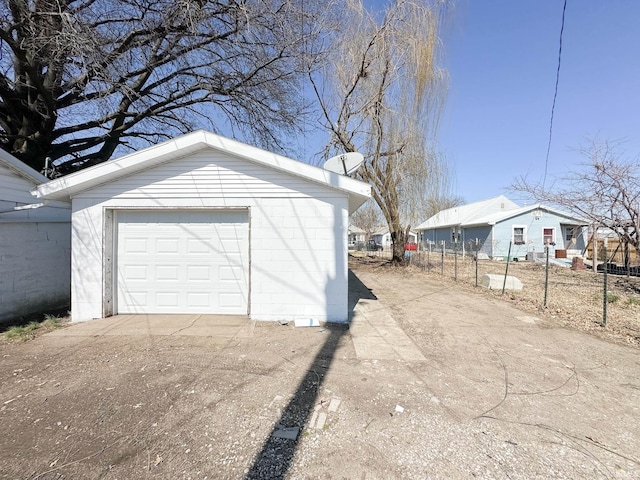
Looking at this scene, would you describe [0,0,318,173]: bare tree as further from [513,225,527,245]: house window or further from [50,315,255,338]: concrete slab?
[513,225,527,245]: house window

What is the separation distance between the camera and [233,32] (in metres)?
8.19

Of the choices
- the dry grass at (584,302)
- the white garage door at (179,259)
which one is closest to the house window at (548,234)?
the dry grass at (584,302)

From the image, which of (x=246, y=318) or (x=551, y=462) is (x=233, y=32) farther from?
(x=551, y=462)

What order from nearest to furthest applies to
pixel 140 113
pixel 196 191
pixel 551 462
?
pixel 551 462, pixel 196 191, pixel 140 113

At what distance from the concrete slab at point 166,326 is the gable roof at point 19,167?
376 centimetres

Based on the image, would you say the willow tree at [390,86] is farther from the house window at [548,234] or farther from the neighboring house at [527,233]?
the house window at [548,234]

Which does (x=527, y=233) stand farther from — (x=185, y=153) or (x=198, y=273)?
(x=185, y=153)

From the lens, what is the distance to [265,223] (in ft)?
17.3

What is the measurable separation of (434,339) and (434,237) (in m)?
28.5

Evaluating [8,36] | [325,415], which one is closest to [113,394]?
[325,415]

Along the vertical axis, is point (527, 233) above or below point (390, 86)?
below

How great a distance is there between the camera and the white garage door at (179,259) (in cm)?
550

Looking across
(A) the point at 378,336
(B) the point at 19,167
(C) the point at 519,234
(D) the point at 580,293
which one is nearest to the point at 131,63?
(B) the point at 19,167

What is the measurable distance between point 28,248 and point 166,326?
3.46m
